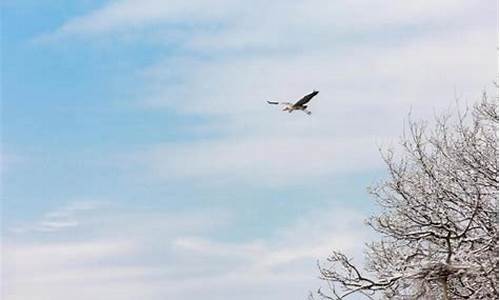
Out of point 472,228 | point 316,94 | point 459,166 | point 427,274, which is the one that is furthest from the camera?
point 459,166

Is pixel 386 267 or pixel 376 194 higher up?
pixel 376 194

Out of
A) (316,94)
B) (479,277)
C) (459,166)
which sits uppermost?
(459,166)

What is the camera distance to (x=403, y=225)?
11.9 m

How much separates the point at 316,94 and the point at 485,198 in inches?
162

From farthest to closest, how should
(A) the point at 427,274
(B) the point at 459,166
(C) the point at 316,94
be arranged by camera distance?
(B) the point at 459,166, (A) the point at 427,274, (C) the point at 316,94

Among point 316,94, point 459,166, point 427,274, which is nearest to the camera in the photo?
point 316,94

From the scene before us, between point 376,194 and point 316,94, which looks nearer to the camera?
point 316,94

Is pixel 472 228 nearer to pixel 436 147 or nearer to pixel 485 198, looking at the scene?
pixel 485 198

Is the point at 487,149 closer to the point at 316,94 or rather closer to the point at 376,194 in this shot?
the point at 376,194

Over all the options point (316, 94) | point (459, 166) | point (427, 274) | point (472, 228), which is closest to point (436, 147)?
point (459, 166)

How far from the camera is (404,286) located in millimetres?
11352

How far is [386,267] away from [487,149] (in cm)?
181

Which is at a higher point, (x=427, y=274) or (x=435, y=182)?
(x=435, y=182)

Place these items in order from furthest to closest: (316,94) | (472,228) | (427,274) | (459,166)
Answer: (459,166), (472,228), (427,274), (316,94)
